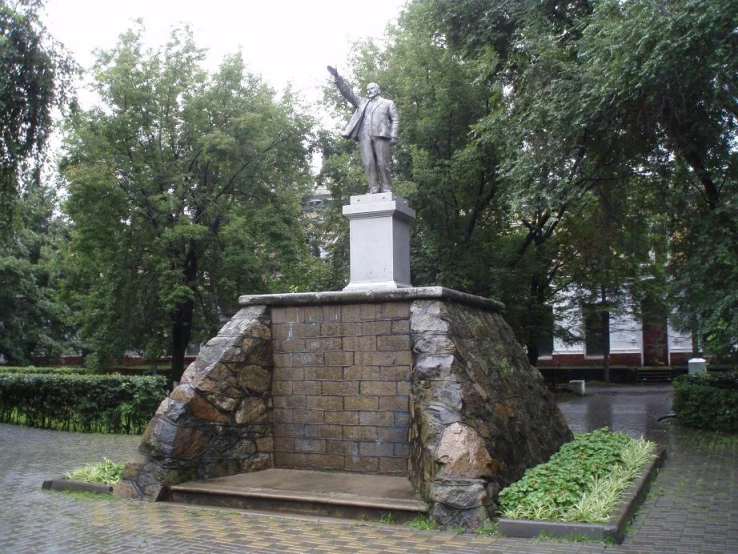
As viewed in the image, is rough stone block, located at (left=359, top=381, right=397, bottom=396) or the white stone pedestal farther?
the white stone pedestal

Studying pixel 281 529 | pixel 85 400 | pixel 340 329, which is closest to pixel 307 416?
pixel 340 329

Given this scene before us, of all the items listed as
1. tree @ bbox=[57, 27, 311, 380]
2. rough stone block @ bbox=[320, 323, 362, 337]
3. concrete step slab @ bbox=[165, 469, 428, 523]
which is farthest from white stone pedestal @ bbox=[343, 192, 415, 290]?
tree @ bbox=[57, 27, 311, 380]

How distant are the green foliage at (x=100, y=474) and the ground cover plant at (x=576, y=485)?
4864 mm

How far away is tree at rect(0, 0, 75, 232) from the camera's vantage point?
13297 millimetres

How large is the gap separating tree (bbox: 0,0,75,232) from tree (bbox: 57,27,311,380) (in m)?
5.99

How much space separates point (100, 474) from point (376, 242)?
4.62 metres

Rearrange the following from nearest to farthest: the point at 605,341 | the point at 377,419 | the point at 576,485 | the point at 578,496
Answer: the point at 578,496
the point at 576,485
the point at 377,419
the point at 605,341

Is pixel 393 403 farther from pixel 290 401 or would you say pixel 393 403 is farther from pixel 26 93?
pixel 26 93

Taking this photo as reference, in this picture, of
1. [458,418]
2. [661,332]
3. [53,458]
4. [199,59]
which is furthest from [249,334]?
[661,332]

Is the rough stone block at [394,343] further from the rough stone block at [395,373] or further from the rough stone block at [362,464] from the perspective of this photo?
the rough stone block at [362,464]

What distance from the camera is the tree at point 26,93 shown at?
523 inches

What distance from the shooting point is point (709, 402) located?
52.9 ft

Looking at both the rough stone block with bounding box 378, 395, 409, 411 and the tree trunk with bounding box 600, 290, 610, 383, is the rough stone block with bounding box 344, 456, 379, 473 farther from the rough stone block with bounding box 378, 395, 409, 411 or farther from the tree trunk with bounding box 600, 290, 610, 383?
the tree trunk with bounding box 600, 290, 610, 383

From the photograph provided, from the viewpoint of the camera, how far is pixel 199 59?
23.3 m
